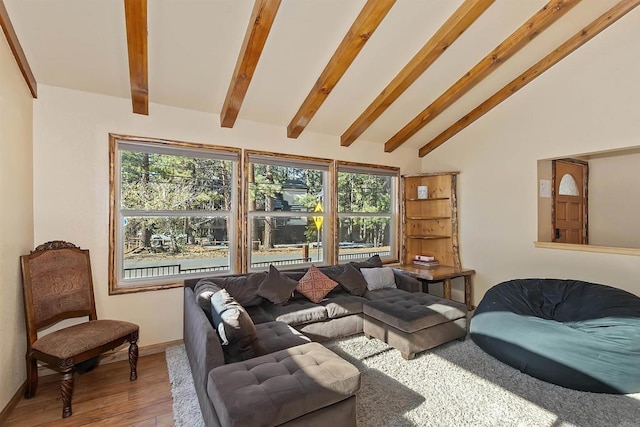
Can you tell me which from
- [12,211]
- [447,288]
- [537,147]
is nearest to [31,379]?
[12,211]

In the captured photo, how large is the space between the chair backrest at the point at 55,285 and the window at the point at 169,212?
276 mm

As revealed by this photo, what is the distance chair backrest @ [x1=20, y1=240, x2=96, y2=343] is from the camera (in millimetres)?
2346

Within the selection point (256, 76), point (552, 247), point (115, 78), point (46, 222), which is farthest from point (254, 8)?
point (552, 247)

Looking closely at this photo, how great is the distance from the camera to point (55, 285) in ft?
8.36

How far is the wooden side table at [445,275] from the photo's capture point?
4.25 m

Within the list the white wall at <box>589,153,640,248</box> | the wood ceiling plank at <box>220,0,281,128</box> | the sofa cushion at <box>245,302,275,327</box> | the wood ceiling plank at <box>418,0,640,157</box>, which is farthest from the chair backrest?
the white wall at <box>589,153,640,248</box>

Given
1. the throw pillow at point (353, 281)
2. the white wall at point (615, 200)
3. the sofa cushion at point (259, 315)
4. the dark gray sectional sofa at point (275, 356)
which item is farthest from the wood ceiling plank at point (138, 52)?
the white wall at point (615, 200)

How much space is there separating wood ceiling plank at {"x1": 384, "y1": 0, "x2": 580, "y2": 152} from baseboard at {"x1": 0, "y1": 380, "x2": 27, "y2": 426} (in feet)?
16.4

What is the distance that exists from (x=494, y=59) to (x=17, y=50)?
4.38 meters

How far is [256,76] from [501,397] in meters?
3.55

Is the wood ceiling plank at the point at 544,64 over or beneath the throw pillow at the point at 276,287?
over

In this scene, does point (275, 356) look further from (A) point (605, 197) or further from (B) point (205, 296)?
(A) point (605, 197)

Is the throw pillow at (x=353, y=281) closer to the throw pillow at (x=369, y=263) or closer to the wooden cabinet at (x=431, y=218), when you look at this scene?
the throw pillow at (x=369, y=263)

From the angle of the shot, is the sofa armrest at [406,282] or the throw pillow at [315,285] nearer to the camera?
the throw pillow at [315,285]
